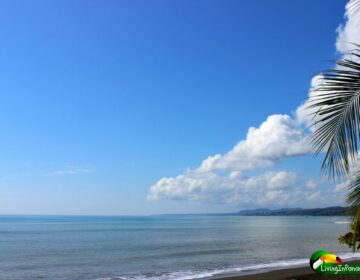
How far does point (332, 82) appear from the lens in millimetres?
3611

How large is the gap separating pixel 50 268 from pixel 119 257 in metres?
7.99

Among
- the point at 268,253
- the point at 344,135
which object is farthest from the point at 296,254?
the point at 344,135

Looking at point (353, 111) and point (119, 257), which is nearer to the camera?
point (353, 111)

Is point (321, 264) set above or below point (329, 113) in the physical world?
Result: below

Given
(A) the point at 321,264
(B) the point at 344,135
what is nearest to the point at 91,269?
(A) the point at 321,264

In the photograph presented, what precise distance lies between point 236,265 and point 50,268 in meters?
13.4

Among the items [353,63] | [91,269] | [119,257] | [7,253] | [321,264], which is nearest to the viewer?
[353,63]

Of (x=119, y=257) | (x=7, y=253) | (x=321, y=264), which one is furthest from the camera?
(x=7, y=253)

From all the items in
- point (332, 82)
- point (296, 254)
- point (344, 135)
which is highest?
point (332, 82)

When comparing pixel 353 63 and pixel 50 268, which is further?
pixel 50 268

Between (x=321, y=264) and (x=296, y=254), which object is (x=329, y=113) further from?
(x=296, y=254)

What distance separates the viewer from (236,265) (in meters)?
32.1

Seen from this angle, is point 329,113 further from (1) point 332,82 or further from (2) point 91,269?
(2) point 91,269

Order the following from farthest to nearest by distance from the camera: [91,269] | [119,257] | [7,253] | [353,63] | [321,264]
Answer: [7,253] → [119,257] → [91,269] → [321,264] → [353,63]
